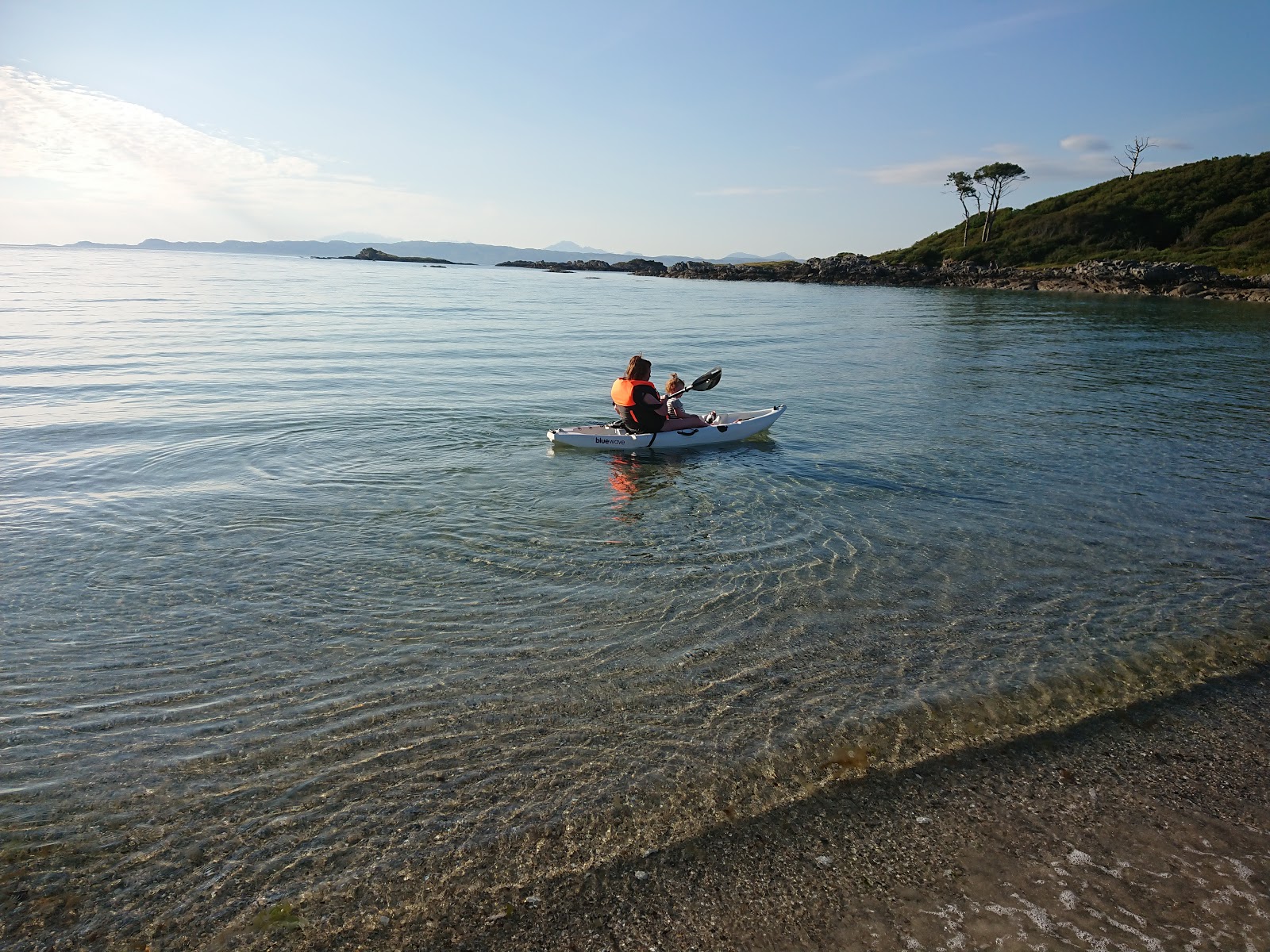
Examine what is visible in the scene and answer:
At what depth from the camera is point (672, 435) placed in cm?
1873

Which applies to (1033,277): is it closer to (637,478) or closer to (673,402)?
(673,402)

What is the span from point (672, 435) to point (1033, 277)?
9082 cm

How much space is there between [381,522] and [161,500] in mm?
4678

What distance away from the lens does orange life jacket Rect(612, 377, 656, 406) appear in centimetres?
1792

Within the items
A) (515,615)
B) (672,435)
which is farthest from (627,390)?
(515,615)

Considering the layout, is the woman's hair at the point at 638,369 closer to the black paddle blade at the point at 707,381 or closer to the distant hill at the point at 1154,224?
the black paddle blade at the point at 707,381

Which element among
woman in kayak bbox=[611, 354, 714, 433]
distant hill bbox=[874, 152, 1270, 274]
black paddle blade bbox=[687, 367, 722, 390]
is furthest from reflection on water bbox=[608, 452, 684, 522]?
distant hill bbox=[874, 152, 1270, 274]

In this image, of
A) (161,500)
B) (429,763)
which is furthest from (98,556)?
(429,763)

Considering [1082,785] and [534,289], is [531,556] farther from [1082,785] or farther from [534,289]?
[534,289]

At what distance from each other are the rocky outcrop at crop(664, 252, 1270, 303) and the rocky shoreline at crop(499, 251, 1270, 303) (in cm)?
7

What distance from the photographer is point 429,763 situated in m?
6.56

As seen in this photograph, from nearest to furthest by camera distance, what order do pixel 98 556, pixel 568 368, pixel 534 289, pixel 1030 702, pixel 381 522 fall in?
pixel 1030 702
pixel 98 556
pixel 381 522
pixel 568 368
pixel 534 289

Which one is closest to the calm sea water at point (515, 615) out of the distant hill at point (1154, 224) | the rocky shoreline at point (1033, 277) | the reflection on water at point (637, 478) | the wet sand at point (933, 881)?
the reflection on water at point (637, 478)

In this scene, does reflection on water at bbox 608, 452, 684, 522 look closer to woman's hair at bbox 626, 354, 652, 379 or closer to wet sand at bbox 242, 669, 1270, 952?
woman's hair at bbox 626, 354, 652, 379
